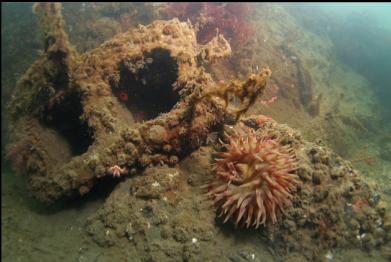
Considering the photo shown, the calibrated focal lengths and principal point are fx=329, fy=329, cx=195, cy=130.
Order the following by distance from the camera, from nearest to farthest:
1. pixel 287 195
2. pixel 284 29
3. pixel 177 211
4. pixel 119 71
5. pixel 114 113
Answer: pixel 287 195, pixel 177 211, pixel 114 113, pixel 119 71, pixel 284 29

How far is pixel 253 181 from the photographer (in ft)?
14.7

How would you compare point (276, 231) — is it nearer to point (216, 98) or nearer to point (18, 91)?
point (216, 98)

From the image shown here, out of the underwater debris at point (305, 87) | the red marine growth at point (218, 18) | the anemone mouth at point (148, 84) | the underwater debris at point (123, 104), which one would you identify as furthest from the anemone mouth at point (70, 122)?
the underwater debris at point (305, 87)

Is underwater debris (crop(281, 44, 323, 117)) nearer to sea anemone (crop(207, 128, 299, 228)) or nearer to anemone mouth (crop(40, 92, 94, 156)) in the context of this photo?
sea anemone (crop(207, 128, 299, 228))

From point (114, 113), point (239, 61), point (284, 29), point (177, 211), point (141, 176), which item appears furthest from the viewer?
point (284, 29)

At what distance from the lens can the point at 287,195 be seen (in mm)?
4582

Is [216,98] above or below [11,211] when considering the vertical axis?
above

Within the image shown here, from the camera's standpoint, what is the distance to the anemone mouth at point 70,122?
612 centimetres

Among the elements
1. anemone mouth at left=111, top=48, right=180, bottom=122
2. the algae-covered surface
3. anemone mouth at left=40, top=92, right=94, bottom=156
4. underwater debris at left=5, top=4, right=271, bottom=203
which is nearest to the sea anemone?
the algae-covered surface

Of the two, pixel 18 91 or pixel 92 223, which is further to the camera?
pixel 18 91

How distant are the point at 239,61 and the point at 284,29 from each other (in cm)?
614

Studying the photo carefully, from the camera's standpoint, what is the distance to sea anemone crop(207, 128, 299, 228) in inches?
175

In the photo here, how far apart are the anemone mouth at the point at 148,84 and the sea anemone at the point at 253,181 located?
7.13 ft

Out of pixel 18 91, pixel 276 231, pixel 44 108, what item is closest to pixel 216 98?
pixel 276 231
